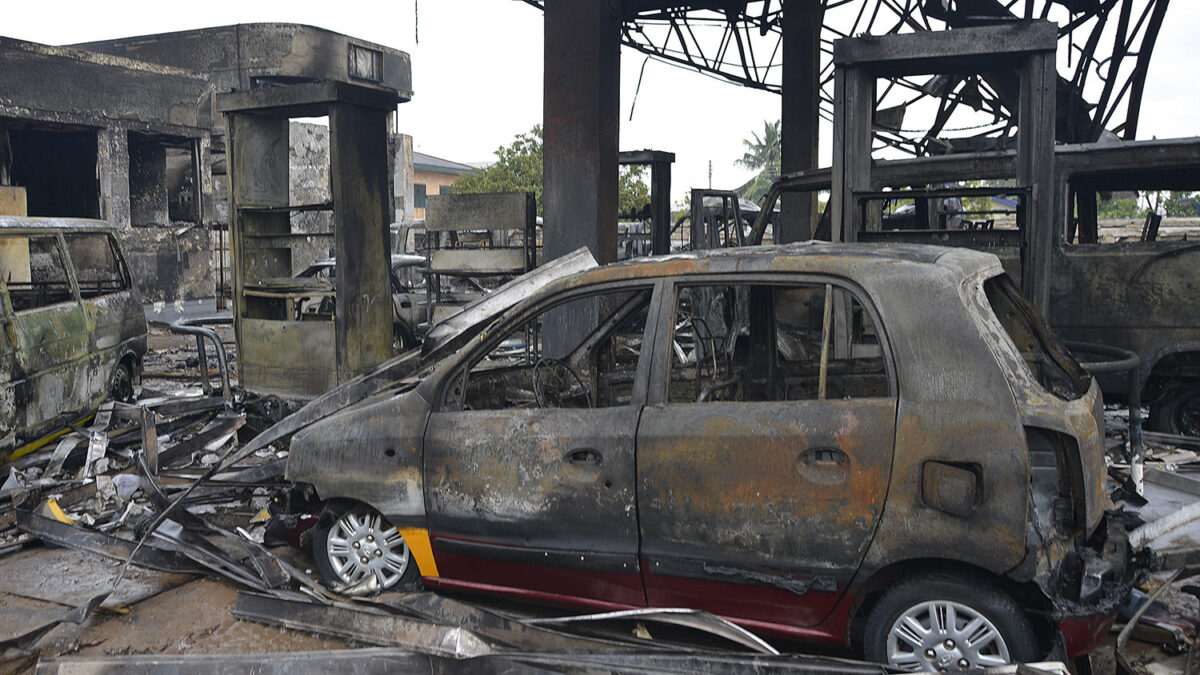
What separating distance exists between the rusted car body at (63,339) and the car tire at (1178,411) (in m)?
8.31

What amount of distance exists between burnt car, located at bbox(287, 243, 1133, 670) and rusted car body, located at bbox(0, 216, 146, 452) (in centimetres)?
362

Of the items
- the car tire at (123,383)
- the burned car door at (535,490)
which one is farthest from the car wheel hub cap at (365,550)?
the car tire at (123,383)

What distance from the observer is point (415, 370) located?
174 inches

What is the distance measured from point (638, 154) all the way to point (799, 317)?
6.17 m

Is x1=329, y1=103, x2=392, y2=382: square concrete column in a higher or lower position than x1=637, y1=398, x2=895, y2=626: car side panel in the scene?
higher

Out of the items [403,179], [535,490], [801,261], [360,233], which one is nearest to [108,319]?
[360,233]

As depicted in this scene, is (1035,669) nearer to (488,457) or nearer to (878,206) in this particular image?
(488,457)

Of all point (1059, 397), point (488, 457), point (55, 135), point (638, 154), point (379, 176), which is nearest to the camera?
point (1059, 397)

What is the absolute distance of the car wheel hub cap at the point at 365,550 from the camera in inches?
160

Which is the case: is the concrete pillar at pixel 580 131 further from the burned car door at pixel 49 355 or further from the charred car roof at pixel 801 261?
the charred car roof at pixel 801 261

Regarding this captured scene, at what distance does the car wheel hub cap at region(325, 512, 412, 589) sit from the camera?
4.06m

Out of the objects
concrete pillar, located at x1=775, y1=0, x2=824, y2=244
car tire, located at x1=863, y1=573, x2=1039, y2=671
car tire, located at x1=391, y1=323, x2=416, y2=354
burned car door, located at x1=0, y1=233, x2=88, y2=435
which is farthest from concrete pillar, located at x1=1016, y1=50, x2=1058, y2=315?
car tire, located at x1=391, y1=323, x2=416, y2=354

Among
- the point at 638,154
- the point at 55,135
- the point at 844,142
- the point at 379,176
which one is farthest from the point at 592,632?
the point at 55,135

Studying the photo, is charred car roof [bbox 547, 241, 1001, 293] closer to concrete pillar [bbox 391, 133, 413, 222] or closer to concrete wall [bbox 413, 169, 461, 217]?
concrete pillar [bbox 391, 133, 413, 222]
